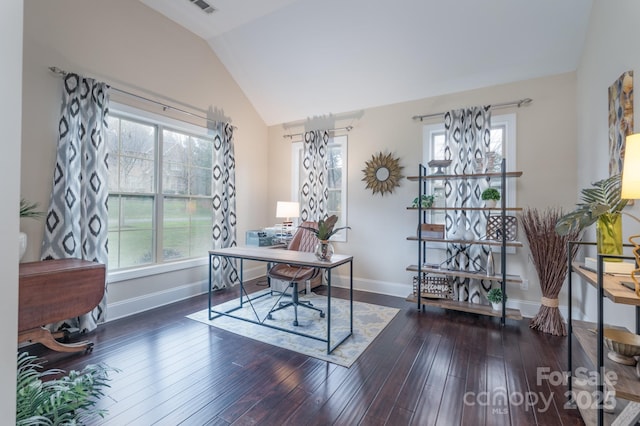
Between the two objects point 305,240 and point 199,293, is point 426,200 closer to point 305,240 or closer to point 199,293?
point 305,240

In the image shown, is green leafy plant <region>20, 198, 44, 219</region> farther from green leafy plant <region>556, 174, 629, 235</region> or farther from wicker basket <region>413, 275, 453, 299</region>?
wicker basket <region>413, 275, 453, 299</region>

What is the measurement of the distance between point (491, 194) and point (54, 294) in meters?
4.10

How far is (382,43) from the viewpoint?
3.40 meters

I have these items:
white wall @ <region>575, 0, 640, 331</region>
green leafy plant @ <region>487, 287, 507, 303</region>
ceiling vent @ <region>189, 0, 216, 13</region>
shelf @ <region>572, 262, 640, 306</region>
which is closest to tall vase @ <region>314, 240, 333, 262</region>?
shelf @ <region>572, 262, 640, 306</region>

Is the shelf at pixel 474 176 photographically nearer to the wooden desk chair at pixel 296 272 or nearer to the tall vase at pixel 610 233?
the wooden desk chair at pixel 296 272

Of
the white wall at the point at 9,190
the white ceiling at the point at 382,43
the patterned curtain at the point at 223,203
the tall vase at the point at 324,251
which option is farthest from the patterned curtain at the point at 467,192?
the white wall at the point at 9,190

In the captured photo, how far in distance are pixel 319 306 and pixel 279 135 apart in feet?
10.0

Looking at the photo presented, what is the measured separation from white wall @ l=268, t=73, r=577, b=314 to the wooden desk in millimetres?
3068

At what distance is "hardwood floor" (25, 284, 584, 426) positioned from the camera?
168 cm

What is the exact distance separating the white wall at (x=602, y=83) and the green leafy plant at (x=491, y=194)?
764 mm

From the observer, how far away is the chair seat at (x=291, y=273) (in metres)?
2.97

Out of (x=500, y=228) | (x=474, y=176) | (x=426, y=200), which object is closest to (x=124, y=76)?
(x=426, y=200)

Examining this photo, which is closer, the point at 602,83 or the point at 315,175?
the point at 602,83

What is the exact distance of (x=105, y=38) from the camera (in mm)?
2953
